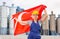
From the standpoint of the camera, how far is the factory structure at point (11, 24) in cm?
1783

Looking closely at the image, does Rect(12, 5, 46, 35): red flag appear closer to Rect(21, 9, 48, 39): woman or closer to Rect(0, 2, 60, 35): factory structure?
Rect(21, 9, 48, 39): woman

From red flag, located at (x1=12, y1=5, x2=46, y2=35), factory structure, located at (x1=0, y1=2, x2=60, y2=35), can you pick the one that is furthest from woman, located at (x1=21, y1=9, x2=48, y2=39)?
factory structure, located at (x1=0, y1=2, x2=60, y2=35)

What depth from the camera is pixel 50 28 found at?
1906 cm

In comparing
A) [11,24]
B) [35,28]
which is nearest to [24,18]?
[35,28]

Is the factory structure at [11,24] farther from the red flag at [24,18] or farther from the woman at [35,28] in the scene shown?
the woman at [35,28]

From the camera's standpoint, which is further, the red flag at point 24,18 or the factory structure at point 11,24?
the factory structure at point 11,24

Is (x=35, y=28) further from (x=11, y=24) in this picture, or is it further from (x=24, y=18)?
(x=11, y=24)

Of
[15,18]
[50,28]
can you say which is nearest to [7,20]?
[50,28]

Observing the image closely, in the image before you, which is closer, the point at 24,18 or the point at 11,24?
the point at 24,18

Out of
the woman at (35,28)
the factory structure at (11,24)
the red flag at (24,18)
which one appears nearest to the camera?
the woman at (35,28)

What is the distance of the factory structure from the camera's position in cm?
1783

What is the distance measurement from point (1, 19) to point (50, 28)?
126 inches

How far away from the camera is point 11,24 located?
18781 mm

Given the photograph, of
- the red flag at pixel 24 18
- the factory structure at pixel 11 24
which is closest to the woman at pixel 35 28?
the red flag at pixel 24 18
